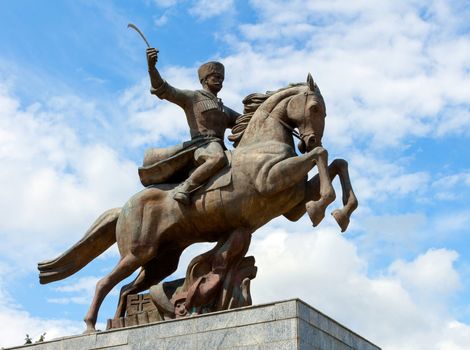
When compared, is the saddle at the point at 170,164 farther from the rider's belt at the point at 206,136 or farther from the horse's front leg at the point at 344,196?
the horse's front leg at the point at 344,196

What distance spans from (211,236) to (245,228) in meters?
0.59

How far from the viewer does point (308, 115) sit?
444 inches

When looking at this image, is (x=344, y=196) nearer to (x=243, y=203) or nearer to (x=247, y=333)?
(x=243, y=203)

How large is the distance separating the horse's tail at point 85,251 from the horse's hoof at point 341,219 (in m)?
3.09

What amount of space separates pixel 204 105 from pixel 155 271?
2.40 metres

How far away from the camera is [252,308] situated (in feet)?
31.6

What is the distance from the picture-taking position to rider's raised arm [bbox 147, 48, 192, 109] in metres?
11.8

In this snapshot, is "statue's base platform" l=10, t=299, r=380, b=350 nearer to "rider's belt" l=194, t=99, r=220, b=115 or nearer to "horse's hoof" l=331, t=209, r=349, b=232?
"horse's hoof" l=331, t=209, r=349, b=232

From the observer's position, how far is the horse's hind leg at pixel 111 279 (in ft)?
37.4

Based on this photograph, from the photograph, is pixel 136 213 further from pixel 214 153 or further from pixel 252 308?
pixel 252 308

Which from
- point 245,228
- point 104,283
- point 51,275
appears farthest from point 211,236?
point 51,275

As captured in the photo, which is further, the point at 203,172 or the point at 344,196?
the point at 203,172

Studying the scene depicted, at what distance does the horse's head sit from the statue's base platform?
2.49m

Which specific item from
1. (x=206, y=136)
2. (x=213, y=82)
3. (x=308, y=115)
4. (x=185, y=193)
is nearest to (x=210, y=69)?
(x=213, y=82)
